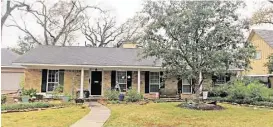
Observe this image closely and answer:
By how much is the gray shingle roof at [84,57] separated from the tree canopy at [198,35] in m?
3.91

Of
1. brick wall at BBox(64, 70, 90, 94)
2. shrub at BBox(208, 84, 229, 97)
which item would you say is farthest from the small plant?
shrub at BBox(208, 84, 229, 97)

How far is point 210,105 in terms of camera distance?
13.8 m

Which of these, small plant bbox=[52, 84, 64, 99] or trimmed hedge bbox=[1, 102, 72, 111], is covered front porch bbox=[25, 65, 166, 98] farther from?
trimmed hedge bbox=[1, 102, 72, 111]

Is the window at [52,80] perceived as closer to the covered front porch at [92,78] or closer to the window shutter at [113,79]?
the covered front porch at [92,78]

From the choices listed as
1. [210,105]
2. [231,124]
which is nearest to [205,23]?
[210,105]

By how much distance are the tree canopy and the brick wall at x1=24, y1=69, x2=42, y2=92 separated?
8166mm

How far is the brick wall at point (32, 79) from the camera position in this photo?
1777 centimetres

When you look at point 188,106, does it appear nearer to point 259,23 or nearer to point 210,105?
point 210,105

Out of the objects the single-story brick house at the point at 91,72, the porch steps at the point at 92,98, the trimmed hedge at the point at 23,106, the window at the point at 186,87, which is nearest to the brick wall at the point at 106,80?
the single-story brick house at the point at 91,72

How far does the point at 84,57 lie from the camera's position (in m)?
19.2

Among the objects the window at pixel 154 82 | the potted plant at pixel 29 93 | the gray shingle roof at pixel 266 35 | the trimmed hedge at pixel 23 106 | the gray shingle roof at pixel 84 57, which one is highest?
the gray shingle roof at pixel 266 35

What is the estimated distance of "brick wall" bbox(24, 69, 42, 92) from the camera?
17.8 metres

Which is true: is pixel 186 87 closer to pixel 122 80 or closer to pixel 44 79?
pixel 122 80

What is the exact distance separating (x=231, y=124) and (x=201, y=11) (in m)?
5.56
